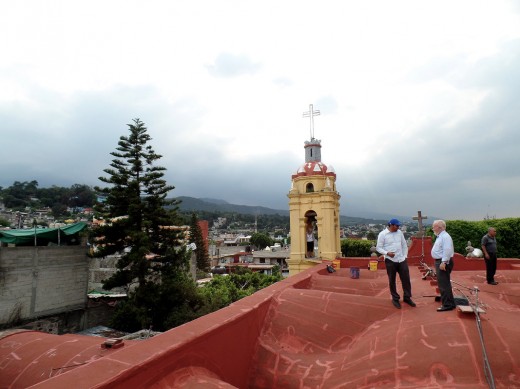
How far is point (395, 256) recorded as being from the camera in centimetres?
426

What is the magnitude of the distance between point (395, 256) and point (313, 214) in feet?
25.1

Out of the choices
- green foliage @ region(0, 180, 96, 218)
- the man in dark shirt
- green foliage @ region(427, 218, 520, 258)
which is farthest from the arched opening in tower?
green foliage @ region(0, 180, 96, 218)

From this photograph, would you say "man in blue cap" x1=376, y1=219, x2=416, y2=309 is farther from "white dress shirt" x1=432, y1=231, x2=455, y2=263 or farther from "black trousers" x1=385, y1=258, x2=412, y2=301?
"white dress shirt" x1=432, y1=231, x2=455, y2=263

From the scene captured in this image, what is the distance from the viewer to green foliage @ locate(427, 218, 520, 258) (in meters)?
18.5

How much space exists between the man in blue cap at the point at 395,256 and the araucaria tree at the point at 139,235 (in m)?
10.8

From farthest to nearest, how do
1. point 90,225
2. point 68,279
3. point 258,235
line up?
point 258,235 → point 90,225 → point 68,279

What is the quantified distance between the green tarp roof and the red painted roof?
28.2ft

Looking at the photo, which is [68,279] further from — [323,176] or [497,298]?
[497,298]

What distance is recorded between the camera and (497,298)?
530cm

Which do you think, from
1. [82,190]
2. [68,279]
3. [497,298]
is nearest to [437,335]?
[497,298]

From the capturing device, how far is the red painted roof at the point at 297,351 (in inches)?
96.6

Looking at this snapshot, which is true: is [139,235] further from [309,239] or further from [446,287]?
[446,287]

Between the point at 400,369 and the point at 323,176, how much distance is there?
9.24m

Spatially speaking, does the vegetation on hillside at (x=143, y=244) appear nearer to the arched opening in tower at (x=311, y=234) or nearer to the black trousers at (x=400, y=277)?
the arched opening in tower at (x=311, y=234)
